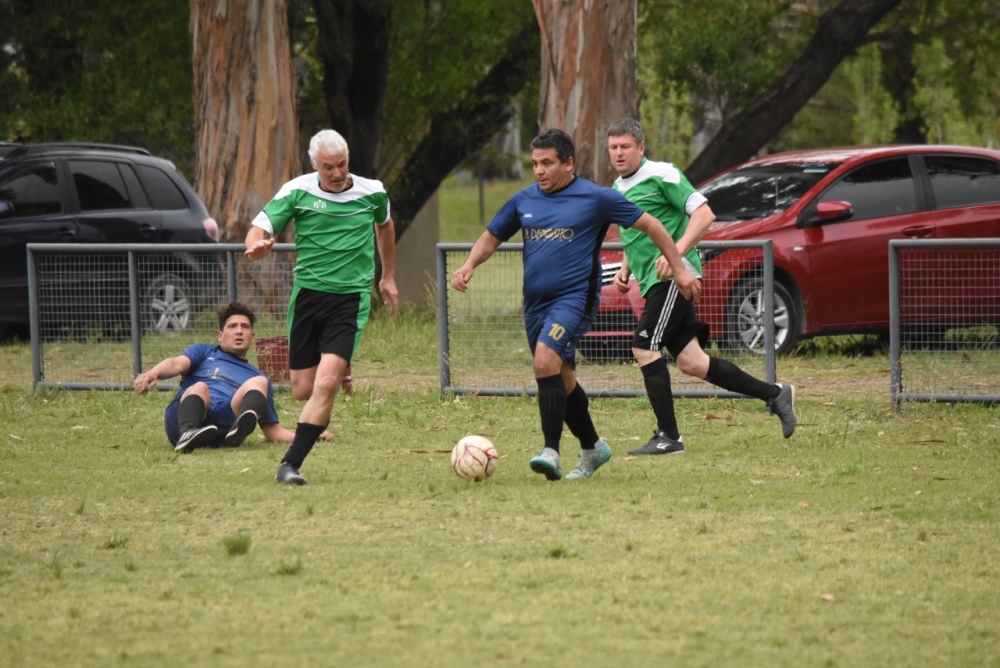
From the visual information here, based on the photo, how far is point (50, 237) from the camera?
1485 cm

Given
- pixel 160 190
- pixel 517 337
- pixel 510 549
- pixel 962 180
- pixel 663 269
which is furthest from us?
pixel 160 190

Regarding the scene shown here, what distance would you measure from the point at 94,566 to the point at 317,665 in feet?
5.86

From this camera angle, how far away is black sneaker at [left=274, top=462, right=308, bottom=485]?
787 cm

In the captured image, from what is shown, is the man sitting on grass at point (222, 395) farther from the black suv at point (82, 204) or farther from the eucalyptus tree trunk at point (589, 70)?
the eucalyptus tree trunk at point (589, 70)

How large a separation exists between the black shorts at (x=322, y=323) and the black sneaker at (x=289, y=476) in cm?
67

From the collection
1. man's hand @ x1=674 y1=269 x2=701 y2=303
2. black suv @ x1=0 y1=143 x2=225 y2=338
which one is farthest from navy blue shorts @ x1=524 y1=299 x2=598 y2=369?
black suv @ x1=0 y1=143 x2=225 y2=338

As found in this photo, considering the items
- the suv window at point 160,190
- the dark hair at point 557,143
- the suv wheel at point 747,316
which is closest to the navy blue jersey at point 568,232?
the dark hair at point 557,143

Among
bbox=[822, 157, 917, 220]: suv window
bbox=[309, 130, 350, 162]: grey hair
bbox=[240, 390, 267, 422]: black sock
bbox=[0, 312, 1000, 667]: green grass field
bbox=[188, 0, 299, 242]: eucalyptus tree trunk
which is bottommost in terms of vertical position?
bbox=[0, 312, 1000, 667]: green grass field

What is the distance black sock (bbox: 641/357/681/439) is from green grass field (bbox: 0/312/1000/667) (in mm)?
198

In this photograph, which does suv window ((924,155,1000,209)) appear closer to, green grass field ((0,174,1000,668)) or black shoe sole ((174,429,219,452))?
green grass field ((0,174,1000,668))

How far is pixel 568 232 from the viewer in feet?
25.1

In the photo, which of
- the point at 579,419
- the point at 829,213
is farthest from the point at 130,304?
the point at 829,213

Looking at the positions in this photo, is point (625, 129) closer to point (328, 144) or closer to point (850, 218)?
point (328, 144)

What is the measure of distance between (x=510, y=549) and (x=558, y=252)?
196 centimetres
